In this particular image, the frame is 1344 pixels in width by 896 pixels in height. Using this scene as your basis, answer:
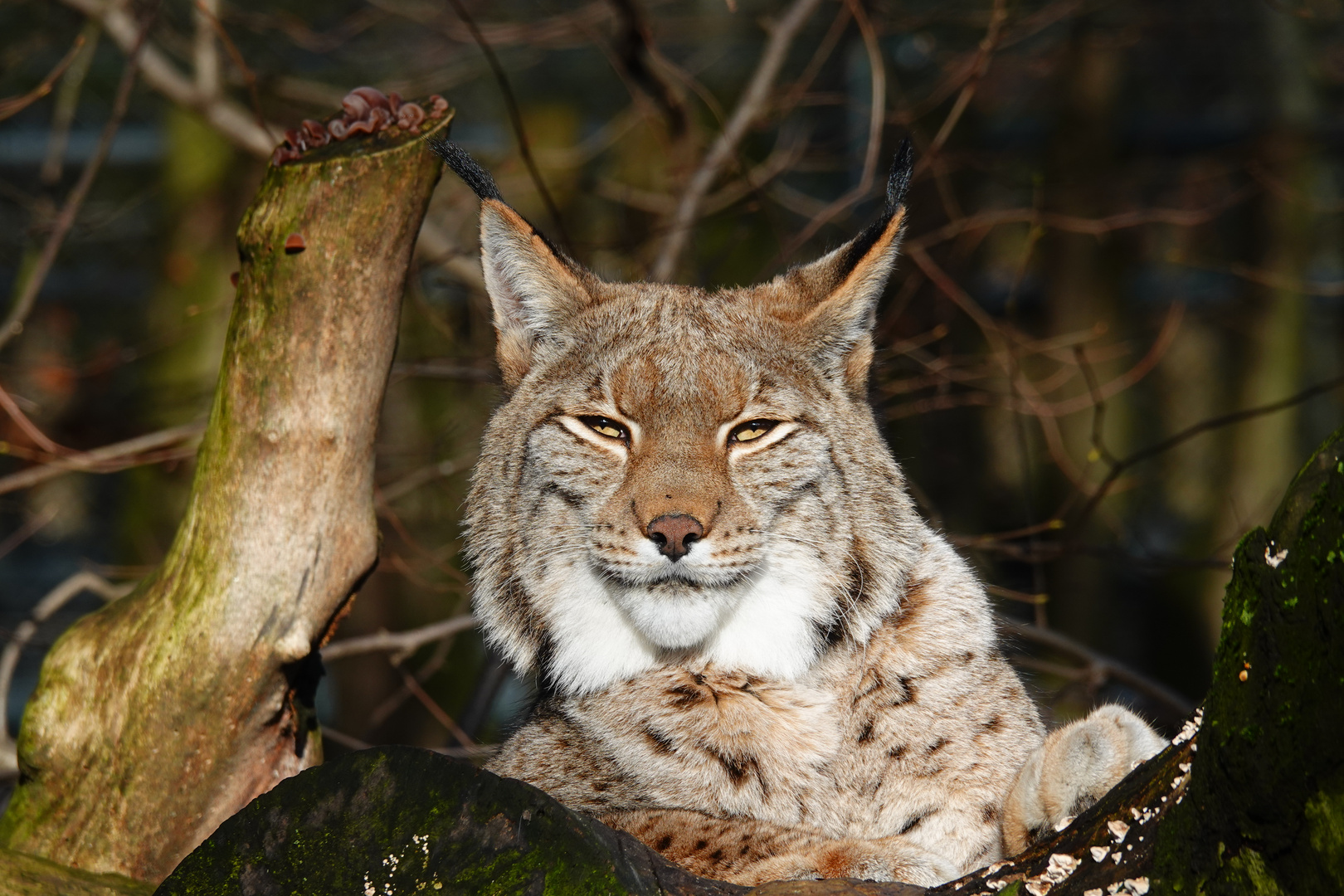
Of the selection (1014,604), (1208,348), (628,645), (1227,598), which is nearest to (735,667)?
(628,645)

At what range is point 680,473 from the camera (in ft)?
10.4

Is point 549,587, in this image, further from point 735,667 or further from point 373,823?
point 373,823

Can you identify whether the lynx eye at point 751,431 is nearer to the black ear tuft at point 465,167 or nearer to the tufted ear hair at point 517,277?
the tufted ear hair at point 517,277

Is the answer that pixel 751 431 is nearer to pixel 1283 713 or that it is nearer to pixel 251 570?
pixel 251 570

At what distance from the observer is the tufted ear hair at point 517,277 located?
3512 mm

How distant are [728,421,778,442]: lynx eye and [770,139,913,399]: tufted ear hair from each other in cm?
32

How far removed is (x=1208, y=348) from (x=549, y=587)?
13739 millimetres

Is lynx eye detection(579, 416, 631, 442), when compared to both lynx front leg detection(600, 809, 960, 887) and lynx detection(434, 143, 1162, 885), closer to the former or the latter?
lynx detection(434, 143, 1162, 885)

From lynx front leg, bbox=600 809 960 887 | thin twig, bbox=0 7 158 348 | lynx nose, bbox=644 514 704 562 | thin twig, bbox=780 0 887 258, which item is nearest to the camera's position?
lynx front leg, bbox=600 809 960 887

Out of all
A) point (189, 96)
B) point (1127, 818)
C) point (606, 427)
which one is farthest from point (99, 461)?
point (1127, 818)

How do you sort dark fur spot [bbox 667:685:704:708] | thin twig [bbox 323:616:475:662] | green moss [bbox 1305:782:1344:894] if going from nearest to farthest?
green moss [bbox 1305:782:1344:894], dark fur spot [bbox 667:685:704:708], thin twig [bbox 323:616:475:662]

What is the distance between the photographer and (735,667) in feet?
10.5

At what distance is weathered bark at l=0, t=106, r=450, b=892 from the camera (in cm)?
331

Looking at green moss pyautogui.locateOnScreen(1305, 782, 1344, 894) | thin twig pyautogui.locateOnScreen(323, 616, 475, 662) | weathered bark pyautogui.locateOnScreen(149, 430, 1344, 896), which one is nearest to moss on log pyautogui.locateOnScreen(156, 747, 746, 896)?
weathered bark pyautogui.locateOnScreen(149, 430, 1344, 896)
